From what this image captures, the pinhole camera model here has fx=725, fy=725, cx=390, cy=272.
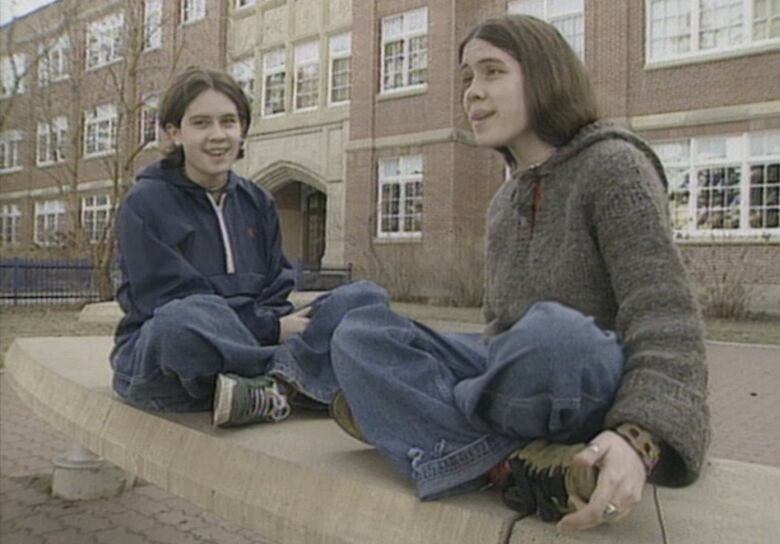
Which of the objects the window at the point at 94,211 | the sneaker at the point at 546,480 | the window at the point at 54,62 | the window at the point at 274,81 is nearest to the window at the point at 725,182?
the window at the point at 274,81

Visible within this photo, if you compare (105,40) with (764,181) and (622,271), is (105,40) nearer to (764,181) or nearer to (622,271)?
(764,181)

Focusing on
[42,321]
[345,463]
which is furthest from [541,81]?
[42,321]

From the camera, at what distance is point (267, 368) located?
1280mm

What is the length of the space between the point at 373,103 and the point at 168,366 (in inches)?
480

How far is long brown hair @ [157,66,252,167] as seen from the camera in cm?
148

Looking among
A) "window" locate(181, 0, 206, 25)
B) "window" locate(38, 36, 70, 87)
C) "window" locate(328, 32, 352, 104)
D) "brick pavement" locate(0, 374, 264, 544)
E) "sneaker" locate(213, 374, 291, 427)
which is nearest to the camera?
"sneaker" locate(213, 374, 291, 427)

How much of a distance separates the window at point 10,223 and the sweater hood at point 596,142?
886 inches

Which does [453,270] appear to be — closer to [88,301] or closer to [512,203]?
[88,301]

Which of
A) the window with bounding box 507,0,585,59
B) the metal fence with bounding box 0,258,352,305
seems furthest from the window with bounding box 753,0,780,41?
the metal fence with bounding box 0,258,352,305

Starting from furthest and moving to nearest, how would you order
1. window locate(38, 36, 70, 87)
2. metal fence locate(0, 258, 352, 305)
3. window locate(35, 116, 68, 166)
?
window locate(35, 116, 68, 166)
metal fence locate(0, 258, 352, 305)
window locate(38, 36, 70, 87)

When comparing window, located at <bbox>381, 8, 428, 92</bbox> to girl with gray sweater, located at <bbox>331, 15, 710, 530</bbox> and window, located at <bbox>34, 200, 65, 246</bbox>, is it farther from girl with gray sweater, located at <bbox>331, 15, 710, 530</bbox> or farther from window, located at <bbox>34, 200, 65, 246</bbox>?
girl with gray sweater, located at <bbox>331, 15, 710, 530</bbox>

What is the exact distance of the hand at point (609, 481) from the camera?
65 cm

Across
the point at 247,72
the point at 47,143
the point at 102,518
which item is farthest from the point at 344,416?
the point at 47,143

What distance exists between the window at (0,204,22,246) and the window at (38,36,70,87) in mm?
9077
